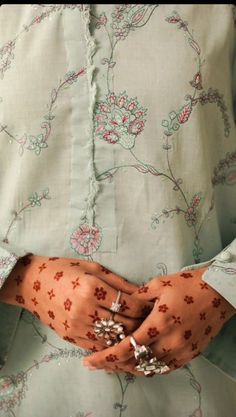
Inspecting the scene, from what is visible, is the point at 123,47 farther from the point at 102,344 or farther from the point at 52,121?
the point at 102,344

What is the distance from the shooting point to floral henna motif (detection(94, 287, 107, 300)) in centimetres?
59

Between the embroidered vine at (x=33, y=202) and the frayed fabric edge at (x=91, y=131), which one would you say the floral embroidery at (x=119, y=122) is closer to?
the frayed fabric edge at (x=91, y=131)

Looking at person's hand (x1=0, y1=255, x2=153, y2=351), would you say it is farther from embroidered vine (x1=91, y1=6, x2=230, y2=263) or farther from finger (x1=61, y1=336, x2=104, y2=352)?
embroidered vine (x1=91, y1=6, x2=230, y2=263)

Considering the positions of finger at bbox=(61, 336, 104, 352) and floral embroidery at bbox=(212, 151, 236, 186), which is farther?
floral embroidery at bbox=(212, 151, 236, 186)

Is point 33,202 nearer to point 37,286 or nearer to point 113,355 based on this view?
point 37,286

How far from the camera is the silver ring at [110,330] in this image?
0.59 meters

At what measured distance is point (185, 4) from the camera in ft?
2.29

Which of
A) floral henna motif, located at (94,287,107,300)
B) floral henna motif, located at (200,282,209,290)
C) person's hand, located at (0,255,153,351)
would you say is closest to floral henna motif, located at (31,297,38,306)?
person's hand, located at (0,255,153,351)

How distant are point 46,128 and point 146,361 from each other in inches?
13.2

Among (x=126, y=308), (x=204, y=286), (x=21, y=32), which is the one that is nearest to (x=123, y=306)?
(x=126, y=308)

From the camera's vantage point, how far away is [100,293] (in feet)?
1.95

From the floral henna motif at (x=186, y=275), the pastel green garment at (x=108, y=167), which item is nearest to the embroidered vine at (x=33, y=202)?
the pastel green garment at (x=108, y=167)

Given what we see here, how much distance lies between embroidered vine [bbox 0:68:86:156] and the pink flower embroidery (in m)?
0.12

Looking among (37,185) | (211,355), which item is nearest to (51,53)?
(37,185)
